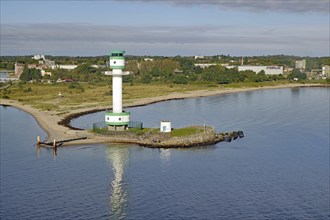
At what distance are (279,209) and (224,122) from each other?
38333 mm

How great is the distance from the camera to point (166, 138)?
53000 millimetres

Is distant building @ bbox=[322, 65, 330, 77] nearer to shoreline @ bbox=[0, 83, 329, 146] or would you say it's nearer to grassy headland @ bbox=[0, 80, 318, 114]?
grassy headland @ bbox=[0, 80, 318, 114]

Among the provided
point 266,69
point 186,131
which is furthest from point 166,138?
point 266,69

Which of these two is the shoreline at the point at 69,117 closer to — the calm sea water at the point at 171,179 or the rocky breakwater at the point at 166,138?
the rocky breakwater at the point at 166,138

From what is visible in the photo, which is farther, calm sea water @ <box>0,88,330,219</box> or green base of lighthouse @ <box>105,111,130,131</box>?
green base of lighthouse @ <box>105,111,130,131</box>

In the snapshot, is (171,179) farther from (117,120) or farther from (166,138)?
(117,120)

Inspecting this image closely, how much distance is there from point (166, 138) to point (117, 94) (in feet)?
22.3

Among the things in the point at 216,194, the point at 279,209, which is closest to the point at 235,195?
the point at 216,194

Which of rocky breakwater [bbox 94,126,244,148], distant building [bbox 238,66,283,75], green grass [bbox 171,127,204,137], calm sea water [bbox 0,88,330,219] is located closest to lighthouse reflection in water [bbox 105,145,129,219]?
calm sea water [bbox 0,88,330,219]

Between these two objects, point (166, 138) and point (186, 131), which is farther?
point (186, 131)

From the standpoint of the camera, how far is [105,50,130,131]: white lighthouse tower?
2100 inches

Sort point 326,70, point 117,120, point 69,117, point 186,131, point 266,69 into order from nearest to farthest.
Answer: point 117,120, point 186,131, point 69,117, point 266,69, point 326,70

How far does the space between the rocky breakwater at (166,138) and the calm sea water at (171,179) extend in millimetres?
1416

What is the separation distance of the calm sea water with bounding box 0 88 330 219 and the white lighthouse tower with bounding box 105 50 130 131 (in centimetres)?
446
